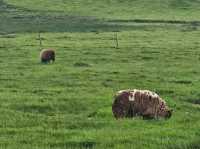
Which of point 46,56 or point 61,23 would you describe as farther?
point 61,23

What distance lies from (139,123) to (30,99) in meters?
7.09

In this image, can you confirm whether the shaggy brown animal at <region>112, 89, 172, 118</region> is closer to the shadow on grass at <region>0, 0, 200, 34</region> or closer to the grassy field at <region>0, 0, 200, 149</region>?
the grassy field at <region>0, 0, 200, 149</region>

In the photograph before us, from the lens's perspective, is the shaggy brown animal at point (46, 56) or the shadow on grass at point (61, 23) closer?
the shaggy brown animal at point (46, 56)

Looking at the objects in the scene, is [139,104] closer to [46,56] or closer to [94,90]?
[94,90]

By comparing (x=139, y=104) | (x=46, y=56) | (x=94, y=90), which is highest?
Result: (x=139, y=104)

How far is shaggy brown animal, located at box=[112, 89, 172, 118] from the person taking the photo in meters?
18.6

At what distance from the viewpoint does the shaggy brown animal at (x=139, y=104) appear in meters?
18.6

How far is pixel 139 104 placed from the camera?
61.0 ft

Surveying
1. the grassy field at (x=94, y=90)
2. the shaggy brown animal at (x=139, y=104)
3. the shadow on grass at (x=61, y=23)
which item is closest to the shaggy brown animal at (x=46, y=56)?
the grassy field at (x=94, y=90)

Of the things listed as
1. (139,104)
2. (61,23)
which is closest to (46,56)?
(139,104)

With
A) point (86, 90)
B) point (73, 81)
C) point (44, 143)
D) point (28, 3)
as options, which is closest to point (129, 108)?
point (44, 143)

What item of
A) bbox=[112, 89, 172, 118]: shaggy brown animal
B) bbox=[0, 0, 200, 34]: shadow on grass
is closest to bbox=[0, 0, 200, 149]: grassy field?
bbox=[112, 89, 172, 118]: shaggy brown animal

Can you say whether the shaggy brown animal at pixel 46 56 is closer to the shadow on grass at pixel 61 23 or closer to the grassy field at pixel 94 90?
the grassy field at pixel 94 90

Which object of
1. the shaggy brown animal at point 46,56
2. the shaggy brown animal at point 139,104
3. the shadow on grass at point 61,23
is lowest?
the shadow on grass at point 61,23
